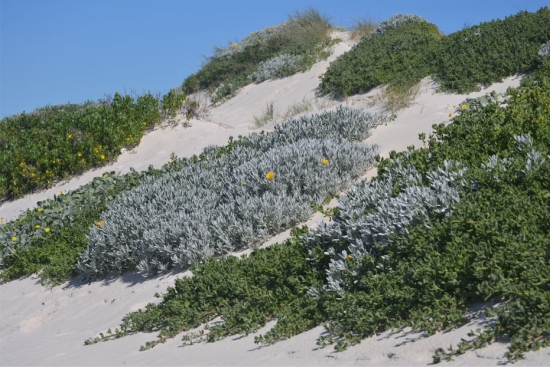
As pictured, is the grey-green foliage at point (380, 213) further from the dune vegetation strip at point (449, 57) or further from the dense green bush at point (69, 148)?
the dense green bush at point (69, 148)

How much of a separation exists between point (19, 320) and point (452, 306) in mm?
5244

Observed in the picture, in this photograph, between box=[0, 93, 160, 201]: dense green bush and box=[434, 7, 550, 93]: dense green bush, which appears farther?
box=[0, 93, 160, 201]: dense green bush

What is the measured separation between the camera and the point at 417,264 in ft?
14.4

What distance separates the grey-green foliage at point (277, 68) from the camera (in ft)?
59.1

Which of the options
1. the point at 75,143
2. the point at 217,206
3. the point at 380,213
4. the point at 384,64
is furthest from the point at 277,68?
the point at 380,213

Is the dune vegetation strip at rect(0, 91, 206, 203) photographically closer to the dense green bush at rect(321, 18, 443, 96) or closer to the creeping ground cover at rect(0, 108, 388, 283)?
the creeping ground cover at rect(0, 108, 388, 283)

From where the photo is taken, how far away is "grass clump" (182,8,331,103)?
728 inches

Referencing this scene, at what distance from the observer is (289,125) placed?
10492 mm

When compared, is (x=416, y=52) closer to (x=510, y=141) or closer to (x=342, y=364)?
(x=510, y=141)

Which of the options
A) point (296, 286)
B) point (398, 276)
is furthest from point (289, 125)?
point (398, 276)

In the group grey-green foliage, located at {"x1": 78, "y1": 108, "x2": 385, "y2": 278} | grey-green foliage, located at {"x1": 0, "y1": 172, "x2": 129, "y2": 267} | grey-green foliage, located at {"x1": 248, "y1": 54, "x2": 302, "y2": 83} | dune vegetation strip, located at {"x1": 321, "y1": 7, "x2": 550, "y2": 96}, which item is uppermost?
grey-green foliage, located at {"x1": 248, "y1": 54, "x2": 302, "y2": 83}

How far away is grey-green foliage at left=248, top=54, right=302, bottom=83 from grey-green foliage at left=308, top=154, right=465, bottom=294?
1231 centimetres

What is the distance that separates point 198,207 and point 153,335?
2.28 metres

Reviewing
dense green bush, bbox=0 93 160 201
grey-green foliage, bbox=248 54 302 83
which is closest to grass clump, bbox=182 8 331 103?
grey-green foliage, bbox=248 54 302 83
